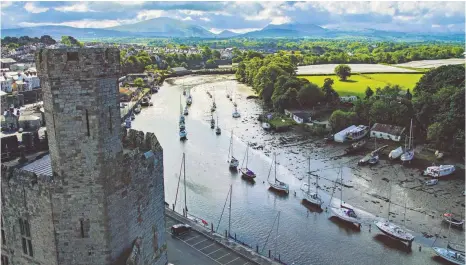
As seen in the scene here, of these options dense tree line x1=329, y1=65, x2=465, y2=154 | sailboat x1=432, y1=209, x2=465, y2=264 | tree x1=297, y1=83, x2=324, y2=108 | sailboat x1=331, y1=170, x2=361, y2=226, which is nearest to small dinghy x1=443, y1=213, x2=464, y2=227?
sailboat x1=432, y1=209, x2=465, y2=264

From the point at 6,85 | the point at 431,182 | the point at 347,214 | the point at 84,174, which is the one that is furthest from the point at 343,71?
the point at 84,174

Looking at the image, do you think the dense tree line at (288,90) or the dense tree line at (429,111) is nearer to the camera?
the dense tree line at (429,111)

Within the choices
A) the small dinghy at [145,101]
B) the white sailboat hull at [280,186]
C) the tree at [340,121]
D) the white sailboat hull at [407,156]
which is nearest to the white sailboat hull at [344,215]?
the white sailboat hull at [280,186]

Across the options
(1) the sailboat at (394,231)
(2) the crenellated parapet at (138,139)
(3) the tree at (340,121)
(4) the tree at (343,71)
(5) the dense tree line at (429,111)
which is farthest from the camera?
(4) the tree at (343,71)

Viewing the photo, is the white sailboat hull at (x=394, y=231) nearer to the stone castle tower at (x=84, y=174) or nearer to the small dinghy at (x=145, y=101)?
the stone castle tower at (x=84, y=174)

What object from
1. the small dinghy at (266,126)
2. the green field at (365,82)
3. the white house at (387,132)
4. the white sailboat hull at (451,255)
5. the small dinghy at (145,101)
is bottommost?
the white sailboat hull at (451,255)

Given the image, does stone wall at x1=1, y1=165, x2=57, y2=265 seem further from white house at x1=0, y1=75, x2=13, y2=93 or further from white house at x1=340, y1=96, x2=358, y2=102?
white house at x1=0, y1=75, x2=13, y2=93
